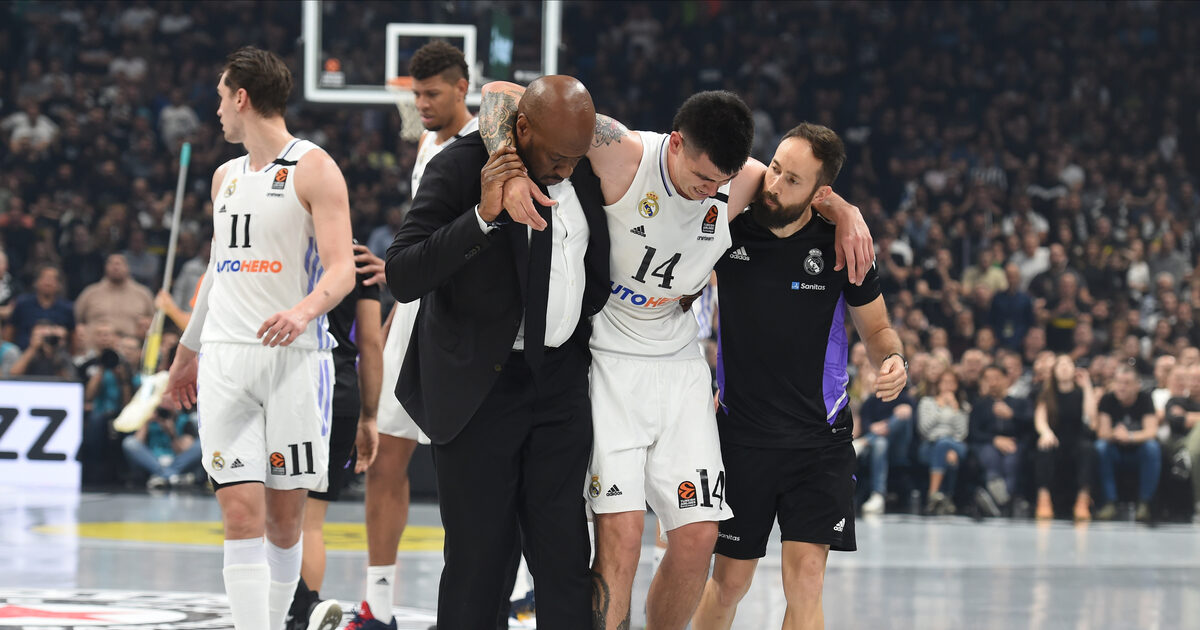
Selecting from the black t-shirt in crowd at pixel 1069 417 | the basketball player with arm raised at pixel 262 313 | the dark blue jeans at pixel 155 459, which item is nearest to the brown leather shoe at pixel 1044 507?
the black t-shirt in crowd at pixel 1069 417

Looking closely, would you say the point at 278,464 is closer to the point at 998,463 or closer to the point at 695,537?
the point at 695,537

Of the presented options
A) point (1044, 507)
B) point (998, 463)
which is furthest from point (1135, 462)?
point (998, 463)

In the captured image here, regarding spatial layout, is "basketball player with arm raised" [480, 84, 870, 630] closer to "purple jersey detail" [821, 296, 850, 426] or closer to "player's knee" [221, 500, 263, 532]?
"purple jersey detail" [821, 296, 850, 426]

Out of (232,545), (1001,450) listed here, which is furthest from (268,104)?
(1001,450)

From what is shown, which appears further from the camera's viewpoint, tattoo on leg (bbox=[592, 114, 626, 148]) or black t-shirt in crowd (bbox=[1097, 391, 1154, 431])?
black t-shirt in crowd (bbox=[1097, 391, 1154, 431])

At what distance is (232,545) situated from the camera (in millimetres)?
4750

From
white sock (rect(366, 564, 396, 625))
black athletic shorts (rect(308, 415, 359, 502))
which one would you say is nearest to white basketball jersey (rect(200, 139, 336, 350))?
black athletic shorts (rect(308, 415, 359, 502))

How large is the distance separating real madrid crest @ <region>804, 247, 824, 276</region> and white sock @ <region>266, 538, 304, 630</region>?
2.32m

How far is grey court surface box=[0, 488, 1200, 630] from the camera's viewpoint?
6820 millimetres

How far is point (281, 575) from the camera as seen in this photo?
530cm

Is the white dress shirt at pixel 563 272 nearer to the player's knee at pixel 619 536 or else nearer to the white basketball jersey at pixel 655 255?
the white basketball jersey at pixel 655 255

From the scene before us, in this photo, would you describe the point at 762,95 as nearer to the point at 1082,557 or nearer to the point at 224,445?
the point at 1082,557

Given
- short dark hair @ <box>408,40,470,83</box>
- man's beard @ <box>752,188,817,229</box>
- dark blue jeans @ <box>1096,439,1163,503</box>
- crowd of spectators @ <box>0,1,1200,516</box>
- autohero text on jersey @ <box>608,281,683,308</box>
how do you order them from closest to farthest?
autohero text on jersey @ <box>608,281,683,308</box>, man's beard @ <box>752,188,817,229</box>, short dark hair @ <box>408,40,470,83</box>, dark blue jeans @ <box>1096,439,1163,503</box>, crowd of spectators @ <box>0,1,1200,516</box>

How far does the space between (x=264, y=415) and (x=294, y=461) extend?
0.21 m
